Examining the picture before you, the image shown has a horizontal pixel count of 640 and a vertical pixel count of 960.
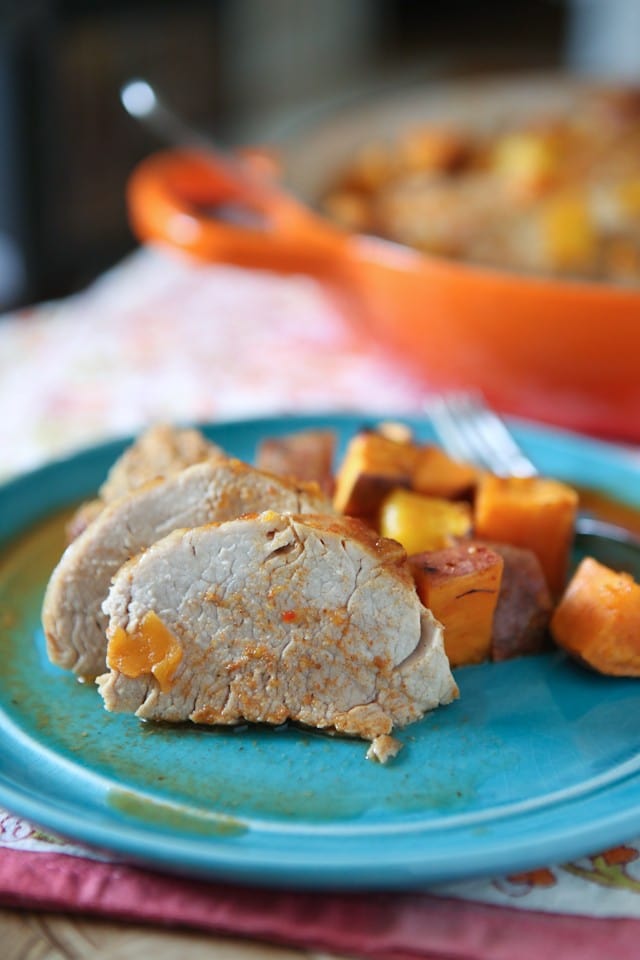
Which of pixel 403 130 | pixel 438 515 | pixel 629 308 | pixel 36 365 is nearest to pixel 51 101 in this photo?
pixel 403 130

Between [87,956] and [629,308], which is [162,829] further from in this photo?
[629,308]

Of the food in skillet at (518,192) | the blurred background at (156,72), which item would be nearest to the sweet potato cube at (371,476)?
the food in skillet at (518,192)

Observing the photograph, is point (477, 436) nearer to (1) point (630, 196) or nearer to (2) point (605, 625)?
(2) point (605, 625)

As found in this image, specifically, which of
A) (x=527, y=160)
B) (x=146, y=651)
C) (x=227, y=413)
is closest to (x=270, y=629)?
(x=146, y=651)

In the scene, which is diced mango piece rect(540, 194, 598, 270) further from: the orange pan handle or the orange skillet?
the orange pan handle

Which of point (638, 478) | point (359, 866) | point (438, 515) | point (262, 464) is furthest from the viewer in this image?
point (638, 478)
